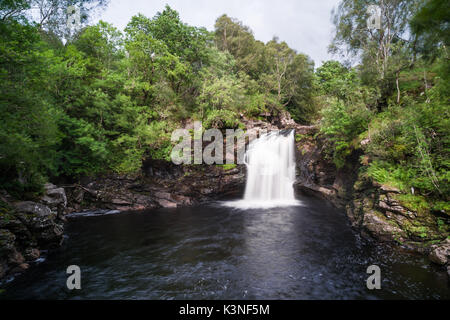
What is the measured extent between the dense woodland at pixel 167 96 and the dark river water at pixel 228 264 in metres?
3.33

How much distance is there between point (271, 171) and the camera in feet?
64.5

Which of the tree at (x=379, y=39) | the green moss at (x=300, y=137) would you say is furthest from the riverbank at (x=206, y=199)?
the tree at (x=379, y=39)

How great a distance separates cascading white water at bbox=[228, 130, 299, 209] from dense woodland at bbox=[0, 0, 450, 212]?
12.1 ft

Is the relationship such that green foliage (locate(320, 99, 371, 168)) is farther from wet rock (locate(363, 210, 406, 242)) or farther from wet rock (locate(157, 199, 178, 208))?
wet rock (locate(157, 199, 178, 208))

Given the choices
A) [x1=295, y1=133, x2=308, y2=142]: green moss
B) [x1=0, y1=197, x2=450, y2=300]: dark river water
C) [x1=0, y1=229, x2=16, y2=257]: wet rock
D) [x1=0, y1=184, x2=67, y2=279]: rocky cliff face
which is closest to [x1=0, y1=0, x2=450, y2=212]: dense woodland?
[x1=0, y1=184, x2=67, y2=279]: rocky cliff face

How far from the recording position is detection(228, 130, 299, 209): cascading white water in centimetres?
1886

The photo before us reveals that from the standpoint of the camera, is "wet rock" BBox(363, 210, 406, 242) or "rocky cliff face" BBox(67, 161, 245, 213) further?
"rocky cliff face" BBox(67, 161, 245, 213)

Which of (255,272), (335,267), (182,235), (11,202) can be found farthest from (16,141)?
(335,267)

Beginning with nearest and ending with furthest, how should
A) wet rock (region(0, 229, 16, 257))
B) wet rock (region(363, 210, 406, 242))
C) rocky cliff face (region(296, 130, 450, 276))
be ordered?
1. wet rock (region(0, 229, 16, 257))
2. rocky cliff face (region(296, 130, 450, 276))
3. wet rock (region(363, 210, 406, 242))

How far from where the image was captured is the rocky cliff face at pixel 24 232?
7410 millimetres

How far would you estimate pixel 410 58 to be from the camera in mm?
14406

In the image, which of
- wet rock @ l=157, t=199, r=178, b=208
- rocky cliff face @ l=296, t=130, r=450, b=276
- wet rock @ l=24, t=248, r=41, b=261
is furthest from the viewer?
wet rock @ l=157, t=199, r=178, b=208

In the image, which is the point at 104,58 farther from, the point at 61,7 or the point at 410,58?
the point at 410,58

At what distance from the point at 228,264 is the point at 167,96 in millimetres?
16281
